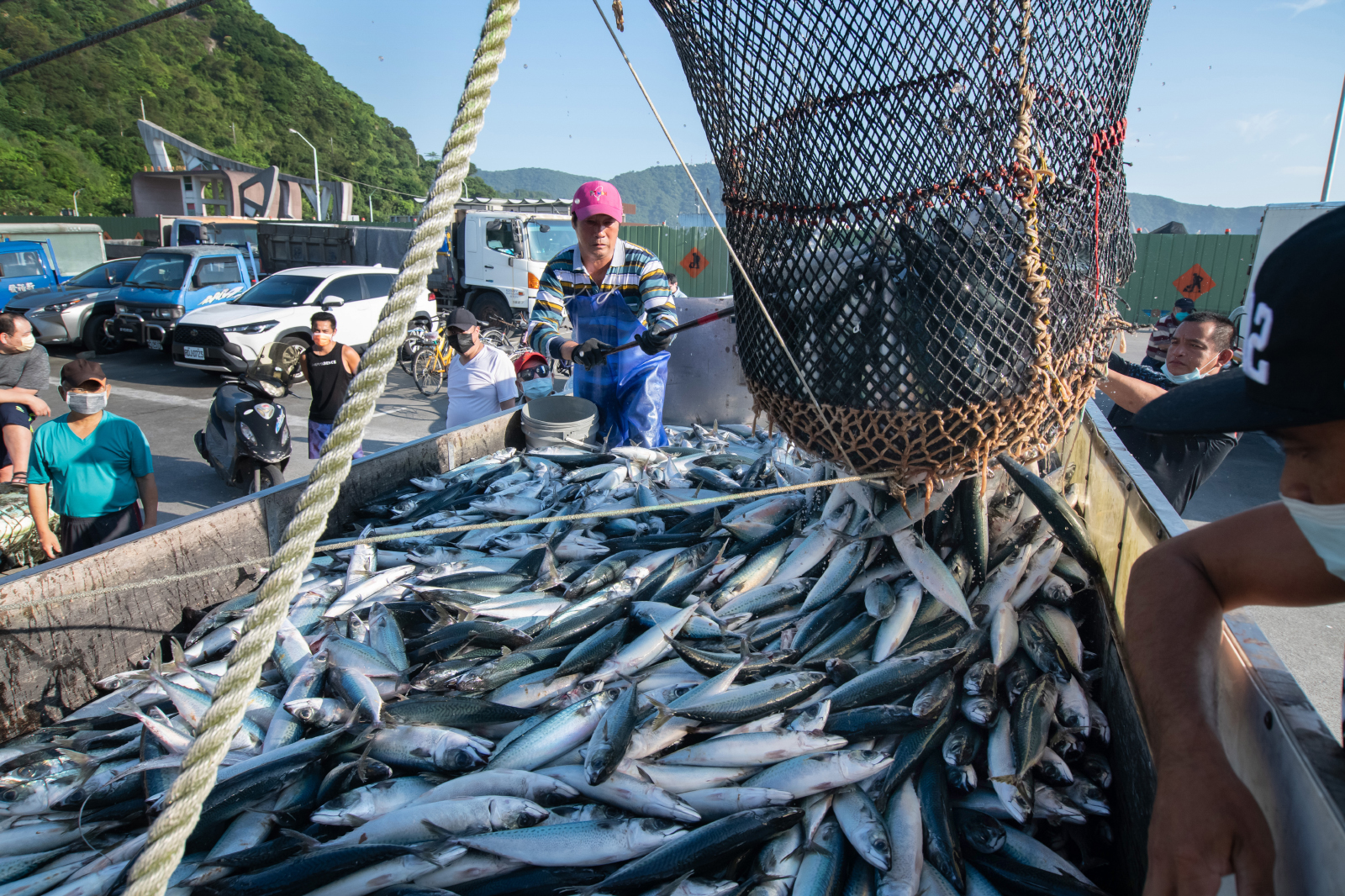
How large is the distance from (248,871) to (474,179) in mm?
64364

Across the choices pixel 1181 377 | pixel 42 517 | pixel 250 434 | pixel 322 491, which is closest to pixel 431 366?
pixel 250 434

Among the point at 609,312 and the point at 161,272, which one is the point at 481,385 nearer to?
the point at 609,312

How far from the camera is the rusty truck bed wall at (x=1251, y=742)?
1080 mm

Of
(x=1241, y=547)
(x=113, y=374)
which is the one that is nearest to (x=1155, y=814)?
(x=1241, y=547)

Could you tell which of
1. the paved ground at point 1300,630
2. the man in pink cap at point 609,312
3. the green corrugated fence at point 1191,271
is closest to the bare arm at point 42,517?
the man in pink cap at point 609,312

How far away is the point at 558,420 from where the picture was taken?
5.24 metres

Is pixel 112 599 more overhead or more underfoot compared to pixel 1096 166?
more underfoot

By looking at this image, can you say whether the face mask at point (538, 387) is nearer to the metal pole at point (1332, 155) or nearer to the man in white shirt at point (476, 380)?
the man in white shirt at point (476, 380)

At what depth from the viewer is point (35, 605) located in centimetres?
257

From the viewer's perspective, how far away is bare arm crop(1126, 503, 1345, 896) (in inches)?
38.9

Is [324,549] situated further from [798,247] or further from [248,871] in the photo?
[798,247]

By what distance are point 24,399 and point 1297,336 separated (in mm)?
7200

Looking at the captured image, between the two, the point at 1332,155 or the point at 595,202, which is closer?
the point at 595,202

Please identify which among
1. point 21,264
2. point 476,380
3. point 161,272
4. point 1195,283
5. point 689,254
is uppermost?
point 689,254
